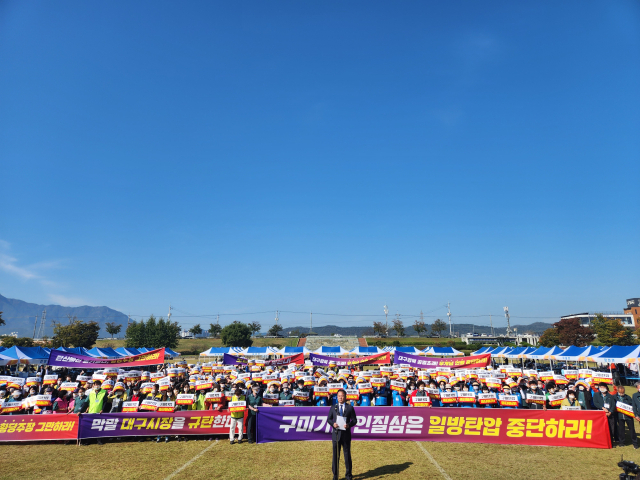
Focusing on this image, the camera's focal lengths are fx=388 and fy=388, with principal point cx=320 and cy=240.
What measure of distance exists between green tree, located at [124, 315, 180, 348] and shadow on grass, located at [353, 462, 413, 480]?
85.6m

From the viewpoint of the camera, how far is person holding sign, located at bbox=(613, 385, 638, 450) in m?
11.5

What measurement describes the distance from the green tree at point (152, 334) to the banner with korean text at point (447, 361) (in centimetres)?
7450

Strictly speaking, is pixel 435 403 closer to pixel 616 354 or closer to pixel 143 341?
pixel 616 354

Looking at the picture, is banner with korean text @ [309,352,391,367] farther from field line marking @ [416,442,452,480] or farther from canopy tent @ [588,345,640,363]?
canopy tent @ [588,345,640,363]

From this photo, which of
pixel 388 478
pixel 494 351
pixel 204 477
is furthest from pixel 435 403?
pixel 494 351

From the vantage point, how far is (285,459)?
412 inches

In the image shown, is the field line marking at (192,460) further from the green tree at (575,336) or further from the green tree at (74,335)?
the green tree at (575,336)

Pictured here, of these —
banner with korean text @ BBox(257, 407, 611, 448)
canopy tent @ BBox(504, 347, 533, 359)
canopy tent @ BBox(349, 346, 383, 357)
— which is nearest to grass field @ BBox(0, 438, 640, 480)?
banner with korean text @ BBox(257, 407, 611, 448)

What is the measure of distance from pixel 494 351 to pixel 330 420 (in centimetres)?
4685

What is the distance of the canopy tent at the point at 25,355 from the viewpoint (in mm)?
30386

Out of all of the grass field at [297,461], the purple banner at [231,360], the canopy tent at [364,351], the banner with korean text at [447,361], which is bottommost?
the canopy tent at [364,351]

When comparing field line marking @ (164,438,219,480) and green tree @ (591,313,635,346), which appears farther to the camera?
green tree @ (591,313,635,346)

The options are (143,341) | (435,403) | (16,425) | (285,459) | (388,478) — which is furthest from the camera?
(143,341)

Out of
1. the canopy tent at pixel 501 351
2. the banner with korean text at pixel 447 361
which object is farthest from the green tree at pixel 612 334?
the banner with korean text at pixel 447 361
